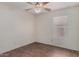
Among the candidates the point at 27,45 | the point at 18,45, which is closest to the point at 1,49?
the point at 18,45

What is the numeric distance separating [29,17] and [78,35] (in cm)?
122

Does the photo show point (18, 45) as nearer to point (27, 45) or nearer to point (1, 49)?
point (27, 45)

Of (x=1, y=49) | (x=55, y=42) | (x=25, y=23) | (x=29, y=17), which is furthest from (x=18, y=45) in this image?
(x=55, y=42)

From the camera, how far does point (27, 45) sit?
1623mm

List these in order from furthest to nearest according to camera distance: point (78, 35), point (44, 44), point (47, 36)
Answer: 1. point (78, 35)
2. point (44, 44)
3. point (47, 36)

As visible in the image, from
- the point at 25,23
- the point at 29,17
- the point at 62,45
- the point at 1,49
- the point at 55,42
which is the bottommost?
the point at 1,49

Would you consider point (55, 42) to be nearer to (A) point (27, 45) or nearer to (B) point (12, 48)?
(A) point (27, 45)

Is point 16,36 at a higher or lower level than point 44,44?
higher

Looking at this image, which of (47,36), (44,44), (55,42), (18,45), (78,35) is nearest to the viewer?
(55,42)

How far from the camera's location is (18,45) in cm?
165

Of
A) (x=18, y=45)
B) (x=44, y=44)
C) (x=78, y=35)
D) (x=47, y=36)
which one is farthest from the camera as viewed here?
(x=78, y=35)

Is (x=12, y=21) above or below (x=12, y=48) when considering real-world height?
above

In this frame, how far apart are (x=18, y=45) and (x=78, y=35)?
1.37 m

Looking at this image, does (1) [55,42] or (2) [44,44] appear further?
(2) [44,44]
